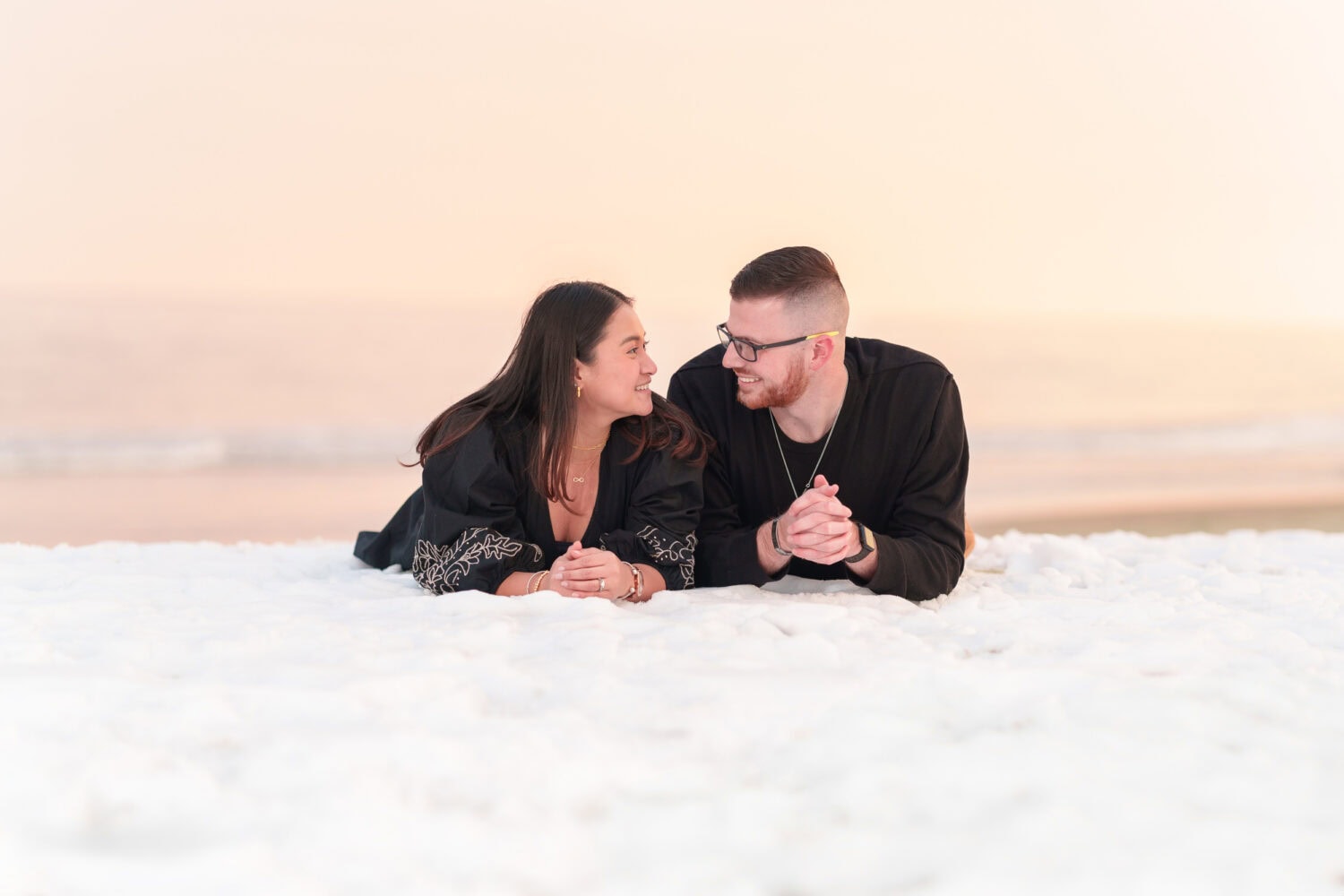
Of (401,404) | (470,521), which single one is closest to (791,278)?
(470,521)

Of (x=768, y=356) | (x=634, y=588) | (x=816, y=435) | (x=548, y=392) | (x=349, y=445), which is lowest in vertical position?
(x=349, y=445)

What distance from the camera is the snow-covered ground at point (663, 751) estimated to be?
5.12ft

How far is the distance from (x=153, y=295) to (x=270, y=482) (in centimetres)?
502

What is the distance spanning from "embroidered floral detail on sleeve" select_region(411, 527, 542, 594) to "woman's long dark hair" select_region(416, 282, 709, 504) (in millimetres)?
206

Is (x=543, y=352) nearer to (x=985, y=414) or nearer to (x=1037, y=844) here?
(x=1037, y=844)

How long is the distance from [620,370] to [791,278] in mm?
587

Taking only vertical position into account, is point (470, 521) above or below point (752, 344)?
below

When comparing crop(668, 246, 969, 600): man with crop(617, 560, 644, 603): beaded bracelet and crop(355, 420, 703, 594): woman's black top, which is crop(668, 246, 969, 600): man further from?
crop(617, 560, 644, 603): beaded bracelet

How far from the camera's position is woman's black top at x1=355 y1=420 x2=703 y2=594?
3109 millimetres

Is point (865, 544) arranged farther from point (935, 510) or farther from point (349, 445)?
point (349, 445)

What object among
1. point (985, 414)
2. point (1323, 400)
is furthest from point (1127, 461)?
point (1323, 400)

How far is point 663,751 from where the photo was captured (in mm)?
1877

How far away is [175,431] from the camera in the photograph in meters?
10.2

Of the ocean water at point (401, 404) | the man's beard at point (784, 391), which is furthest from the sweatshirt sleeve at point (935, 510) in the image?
the ocean water at point (401, 404)
